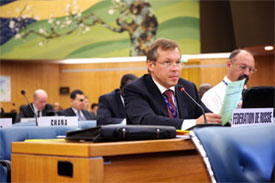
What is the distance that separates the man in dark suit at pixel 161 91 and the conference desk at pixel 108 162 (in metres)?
1.22

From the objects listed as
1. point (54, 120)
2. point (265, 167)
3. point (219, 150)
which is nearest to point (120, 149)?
point (219, 150)

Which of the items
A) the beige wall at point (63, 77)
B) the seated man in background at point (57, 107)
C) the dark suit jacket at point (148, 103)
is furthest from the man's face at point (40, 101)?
the dark suit jacket at point (148, 103)

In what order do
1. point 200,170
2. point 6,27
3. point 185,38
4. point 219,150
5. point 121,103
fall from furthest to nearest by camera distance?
1. point 6,27
2. point 185,38
3. point 121,103
4. point 200,170
5. point 219,150

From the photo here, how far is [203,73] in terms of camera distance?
547 inches

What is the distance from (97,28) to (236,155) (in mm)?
12449

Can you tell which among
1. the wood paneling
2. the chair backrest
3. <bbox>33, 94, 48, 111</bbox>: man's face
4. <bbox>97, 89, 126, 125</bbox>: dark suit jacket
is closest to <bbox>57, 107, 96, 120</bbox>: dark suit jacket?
<bbox>33, 94, 48, 111</bbox>: man's face

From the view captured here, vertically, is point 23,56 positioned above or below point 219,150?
above

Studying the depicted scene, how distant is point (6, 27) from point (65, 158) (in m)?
13.2

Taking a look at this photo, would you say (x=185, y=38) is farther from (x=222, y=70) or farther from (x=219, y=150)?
(x=219, y=150)

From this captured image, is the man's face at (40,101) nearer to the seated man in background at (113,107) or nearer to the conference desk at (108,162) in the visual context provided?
the seated man in background at (113,107)

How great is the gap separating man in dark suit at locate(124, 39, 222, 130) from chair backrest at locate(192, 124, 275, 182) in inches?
58.5

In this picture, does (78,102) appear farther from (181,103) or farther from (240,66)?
(181,103)

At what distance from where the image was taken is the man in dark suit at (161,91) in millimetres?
3199

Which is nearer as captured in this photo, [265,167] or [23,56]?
[265,167]
